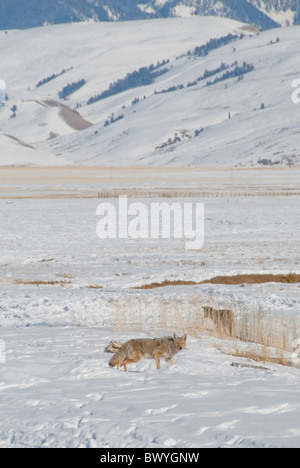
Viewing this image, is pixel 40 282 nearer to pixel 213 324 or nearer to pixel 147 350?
pixel 213 324

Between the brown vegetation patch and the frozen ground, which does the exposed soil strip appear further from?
the frozen ground

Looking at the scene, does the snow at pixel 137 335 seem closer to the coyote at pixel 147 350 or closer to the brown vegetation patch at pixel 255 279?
the coyote at pixel 147 350

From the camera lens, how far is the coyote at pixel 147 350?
9.32 metres

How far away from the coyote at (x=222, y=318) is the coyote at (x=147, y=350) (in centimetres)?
390

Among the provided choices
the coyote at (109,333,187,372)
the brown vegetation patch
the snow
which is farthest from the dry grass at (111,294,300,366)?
the brown vegetation patch

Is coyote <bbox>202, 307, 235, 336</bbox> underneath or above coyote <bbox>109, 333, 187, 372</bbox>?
underneath

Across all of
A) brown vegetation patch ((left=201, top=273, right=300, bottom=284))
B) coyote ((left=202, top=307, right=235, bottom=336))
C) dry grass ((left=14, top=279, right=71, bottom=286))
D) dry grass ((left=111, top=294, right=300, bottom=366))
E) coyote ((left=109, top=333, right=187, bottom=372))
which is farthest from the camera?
brown vegetation patch ((left=201, top=273, right=300, bottom=284))

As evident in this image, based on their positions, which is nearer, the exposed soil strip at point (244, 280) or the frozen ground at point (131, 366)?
the frozen ground at point (131, 366)

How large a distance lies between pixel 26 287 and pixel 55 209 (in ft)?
105

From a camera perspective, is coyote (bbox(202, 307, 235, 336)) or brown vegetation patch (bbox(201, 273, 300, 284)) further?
brown vegetation patch (bbox(201, 273, 300, 284))

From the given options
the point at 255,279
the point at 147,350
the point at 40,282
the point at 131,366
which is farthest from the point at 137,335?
the point at 255,279

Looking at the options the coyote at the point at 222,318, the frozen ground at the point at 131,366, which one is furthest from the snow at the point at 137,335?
the coyote at the point at 222,318

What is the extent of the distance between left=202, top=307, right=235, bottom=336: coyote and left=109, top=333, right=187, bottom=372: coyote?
12.8ft

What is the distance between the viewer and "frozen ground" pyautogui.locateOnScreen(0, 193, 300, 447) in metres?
7.05
